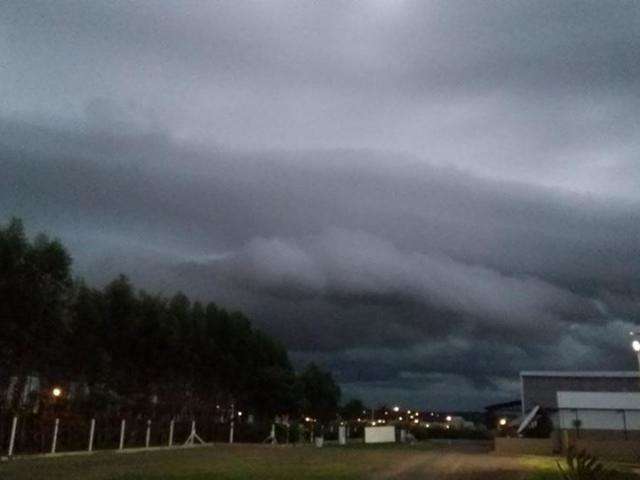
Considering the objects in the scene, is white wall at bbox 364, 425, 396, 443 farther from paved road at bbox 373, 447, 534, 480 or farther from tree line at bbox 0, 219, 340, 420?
paved road at bbox 373, 447, 534, 480

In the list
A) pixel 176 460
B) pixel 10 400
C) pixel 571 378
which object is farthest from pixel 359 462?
pixel 571 378

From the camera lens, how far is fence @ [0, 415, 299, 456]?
39375mm

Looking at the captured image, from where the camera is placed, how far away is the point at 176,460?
124 ft

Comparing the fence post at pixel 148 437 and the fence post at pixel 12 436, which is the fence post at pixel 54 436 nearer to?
the fence post at pixel 12 436

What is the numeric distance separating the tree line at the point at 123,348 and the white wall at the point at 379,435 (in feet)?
25.8

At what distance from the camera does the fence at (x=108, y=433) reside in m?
39.4

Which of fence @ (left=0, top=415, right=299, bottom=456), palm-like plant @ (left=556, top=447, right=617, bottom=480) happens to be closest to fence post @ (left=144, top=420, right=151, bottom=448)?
fence @ (left=0, top=415, right=299, bottom=456)

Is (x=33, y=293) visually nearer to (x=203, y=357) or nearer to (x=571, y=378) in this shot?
(x=203, y=357)

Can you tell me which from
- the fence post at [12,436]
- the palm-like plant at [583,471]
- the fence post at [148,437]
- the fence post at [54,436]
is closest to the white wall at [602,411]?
the fence post at [148,437]

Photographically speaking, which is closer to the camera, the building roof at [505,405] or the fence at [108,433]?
the fence at [108,433]

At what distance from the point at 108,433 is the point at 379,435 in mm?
37047

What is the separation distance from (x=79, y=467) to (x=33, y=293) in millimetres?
9387

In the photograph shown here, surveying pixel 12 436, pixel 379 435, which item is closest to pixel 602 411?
pixel 379 435

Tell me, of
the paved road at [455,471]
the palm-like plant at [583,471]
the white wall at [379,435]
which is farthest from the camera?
the white wall at [379,435]
